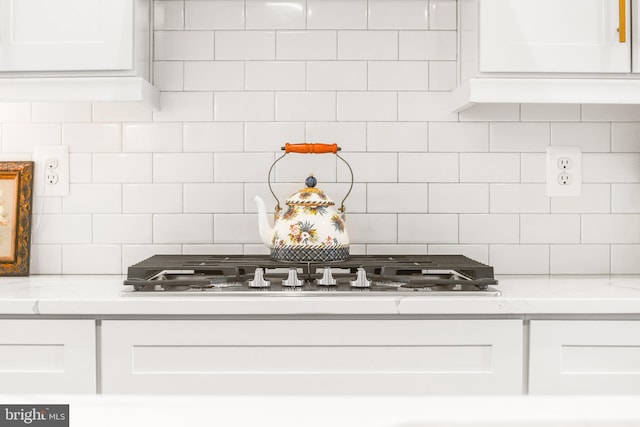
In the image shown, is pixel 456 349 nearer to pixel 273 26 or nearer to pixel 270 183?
pixel 270 183

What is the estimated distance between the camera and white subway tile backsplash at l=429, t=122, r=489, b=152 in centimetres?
219

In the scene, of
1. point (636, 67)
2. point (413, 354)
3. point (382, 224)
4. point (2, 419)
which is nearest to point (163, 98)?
point (382, 224)

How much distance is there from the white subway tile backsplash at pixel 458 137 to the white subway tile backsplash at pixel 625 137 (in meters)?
0.39

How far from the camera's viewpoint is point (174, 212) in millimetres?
2191

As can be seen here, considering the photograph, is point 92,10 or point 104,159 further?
point 104,159

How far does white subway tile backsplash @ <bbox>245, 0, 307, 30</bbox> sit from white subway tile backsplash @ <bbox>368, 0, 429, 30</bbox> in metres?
0.22

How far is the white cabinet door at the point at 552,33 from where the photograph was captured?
1.85 m

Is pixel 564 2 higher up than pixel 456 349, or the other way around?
pixel 564 2

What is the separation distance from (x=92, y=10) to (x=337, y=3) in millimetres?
737

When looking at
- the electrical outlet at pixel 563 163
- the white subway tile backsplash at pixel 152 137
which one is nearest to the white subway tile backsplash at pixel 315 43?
the white subway tile backsplash at pixel 152 137

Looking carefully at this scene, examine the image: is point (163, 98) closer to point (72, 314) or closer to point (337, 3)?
point (337, 3)

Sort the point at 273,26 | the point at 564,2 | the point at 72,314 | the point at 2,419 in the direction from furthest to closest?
the point at 273,26, the point at 564,2, the point at 72,314, the point at 2,419

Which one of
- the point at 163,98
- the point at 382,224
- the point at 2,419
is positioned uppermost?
the point at 163,98

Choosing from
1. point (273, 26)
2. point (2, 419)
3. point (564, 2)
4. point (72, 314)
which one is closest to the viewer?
point (2, 419)
